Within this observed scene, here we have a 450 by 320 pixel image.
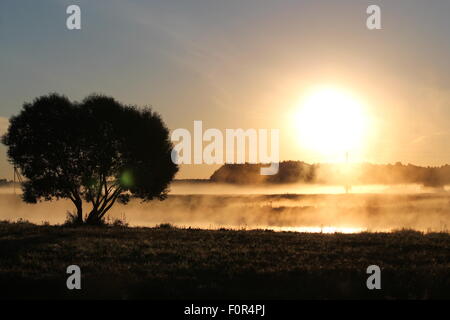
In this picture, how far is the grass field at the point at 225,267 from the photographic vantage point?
2033 centimetres

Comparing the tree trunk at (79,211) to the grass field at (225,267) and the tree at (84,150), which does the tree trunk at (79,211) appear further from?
the grass field at (225,267)

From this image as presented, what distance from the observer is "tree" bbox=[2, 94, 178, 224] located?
5322 cm

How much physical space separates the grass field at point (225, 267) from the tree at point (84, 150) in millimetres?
17037

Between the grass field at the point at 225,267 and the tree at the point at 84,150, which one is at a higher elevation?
the tree at the point at 84,150

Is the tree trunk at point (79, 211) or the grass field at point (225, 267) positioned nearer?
the grass field at point (225, 267)

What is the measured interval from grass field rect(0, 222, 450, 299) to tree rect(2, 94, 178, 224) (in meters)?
17.0

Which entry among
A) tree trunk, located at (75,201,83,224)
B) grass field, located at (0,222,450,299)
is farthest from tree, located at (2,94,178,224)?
grass field, located at (0,222,450,299)

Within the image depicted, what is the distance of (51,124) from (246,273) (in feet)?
119

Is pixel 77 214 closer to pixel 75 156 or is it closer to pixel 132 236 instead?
pixel 75 156

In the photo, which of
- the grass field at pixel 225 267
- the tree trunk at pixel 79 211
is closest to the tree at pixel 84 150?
the tree trunk at pixel 79 211

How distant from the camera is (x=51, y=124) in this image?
2096 inches

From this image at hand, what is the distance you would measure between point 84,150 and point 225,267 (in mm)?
33209

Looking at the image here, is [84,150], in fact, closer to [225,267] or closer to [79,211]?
[79,211]
